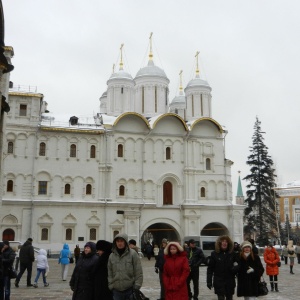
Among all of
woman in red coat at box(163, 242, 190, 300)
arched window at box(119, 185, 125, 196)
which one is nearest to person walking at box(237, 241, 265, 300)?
woman in red coat at box(163, 242, 190, 300)

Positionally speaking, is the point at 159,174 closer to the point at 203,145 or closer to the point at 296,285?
the point at 203,145

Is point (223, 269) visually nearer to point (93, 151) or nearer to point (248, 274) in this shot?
point (248, 274)

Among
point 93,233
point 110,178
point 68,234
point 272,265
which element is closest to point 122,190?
point 110,178

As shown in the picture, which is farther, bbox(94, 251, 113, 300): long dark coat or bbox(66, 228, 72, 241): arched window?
bbox(66, 228, 72, 241): arched window

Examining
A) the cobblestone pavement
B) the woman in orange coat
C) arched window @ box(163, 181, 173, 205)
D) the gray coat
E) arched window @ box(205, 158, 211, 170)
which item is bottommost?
the cobblestone pavement

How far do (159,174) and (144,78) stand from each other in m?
9.23

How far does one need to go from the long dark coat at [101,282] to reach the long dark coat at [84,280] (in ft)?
0.22

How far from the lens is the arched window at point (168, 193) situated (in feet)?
108

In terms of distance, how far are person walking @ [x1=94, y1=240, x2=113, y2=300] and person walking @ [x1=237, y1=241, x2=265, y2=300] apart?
2.23m

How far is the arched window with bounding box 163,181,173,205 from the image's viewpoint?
32.9m

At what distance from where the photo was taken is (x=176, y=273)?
5750mm

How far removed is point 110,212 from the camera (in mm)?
31062

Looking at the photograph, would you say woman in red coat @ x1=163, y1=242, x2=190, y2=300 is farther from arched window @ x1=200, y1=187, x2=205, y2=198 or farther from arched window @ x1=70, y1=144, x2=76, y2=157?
arched window @ x1=200, y1=187, x2=205, y2=198

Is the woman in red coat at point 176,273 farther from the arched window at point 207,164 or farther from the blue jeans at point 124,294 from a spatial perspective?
the arched window at point 207,164
